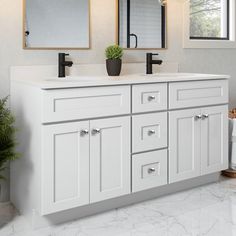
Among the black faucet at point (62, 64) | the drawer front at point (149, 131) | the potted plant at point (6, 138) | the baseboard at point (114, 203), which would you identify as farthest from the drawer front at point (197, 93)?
the potted plant at point (6, 138)

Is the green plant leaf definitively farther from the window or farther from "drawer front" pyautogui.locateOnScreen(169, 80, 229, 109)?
the window

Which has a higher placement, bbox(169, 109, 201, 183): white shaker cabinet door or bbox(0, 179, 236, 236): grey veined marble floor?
bbox(169, 109, 201, 183): white shaker cabinet door

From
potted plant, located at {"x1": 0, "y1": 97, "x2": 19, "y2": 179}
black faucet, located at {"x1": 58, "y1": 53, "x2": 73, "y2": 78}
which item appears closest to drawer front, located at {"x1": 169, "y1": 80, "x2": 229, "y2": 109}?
black faucet, located at {"x1": 58, "y1": 53, "x2": 73, "y2": 78}

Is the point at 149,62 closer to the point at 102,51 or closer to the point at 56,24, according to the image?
the point at 102,51

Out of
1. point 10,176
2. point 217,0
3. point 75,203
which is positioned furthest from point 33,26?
point 217,0

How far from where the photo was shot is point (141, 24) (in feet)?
10.2

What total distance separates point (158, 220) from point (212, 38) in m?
1.92

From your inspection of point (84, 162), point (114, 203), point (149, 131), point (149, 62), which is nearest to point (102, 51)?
point (149, 62)

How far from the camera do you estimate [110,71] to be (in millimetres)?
2838

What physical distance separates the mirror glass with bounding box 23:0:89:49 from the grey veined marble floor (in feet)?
3.61

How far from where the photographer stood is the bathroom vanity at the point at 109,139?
2.19 m

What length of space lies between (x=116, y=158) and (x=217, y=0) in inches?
81.6

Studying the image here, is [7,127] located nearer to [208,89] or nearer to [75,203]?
[75,203]

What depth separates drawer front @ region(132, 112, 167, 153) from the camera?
2.50 meters
